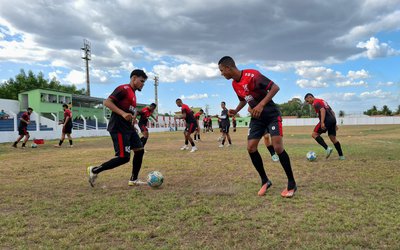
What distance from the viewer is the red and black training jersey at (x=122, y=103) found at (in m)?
5.62

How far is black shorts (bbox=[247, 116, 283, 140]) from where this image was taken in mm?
5117

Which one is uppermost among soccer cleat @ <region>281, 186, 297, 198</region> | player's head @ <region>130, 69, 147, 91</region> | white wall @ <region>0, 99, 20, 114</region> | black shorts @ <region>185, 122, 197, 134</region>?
white wall @ <region>0, 99, 20, 114</region>

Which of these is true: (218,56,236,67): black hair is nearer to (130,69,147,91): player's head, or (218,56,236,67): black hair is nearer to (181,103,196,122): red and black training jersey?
(130,69,147,91): player's head

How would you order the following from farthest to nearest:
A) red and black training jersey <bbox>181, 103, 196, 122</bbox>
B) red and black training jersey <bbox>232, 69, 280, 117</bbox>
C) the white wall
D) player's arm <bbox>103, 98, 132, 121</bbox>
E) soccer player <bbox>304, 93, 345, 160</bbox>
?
1. the white wall
2. red and black training jersey <bbox>181, 103, 196, 122</bbox>
3. soccer player <bbox>304, 93, 345, 160</bbox>
4. player's arm <bbox>103, 98, 132, 121</bbox>
5. red and black training jersey <bbox>232, 69, 280, 117</bbox>

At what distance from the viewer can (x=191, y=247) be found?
3.03 m

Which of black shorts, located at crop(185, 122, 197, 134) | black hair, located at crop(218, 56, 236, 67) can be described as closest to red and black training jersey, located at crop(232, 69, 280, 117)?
black hair, located at crop(218, 56, 236, 67)

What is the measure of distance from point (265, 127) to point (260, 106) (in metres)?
0.61

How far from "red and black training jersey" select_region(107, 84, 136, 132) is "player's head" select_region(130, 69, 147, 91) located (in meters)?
0.10

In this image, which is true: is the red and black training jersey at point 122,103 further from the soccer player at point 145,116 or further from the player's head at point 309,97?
the soccer player at point 145,116

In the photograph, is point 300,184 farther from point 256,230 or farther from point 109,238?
point 109,238

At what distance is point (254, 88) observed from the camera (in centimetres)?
511

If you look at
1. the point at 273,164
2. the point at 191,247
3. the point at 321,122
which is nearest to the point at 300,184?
the point at 273,164

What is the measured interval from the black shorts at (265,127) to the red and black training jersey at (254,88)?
0.39ft

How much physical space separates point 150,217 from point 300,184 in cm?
300
